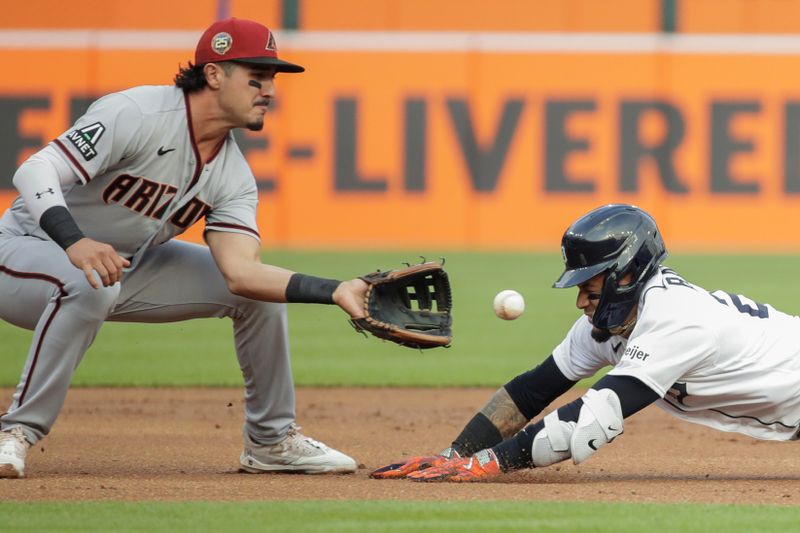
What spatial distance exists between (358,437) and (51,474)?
5.75 ft

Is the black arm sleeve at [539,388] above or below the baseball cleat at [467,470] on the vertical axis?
above

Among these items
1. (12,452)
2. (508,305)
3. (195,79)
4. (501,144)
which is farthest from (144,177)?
(501,144)

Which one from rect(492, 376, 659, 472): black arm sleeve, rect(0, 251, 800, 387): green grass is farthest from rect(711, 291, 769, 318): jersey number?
rect(0, 251, 800, 387): green grass

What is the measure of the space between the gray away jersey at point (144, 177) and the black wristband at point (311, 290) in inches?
18.0

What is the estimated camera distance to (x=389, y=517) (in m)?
4.11

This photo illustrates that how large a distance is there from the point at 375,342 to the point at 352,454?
4818mm

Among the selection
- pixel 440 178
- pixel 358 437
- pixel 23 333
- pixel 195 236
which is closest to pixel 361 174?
pixel 440 178

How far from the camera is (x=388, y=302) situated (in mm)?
4879

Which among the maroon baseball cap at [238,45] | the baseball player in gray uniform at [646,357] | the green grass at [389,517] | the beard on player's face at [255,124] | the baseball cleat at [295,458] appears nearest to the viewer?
the green grass at [389,517]

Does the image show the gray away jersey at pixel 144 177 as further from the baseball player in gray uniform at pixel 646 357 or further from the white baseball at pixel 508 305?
the baseball player in gray uniform at pixel 646 357

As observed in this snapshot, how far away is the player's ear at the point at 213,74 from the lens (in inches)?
200

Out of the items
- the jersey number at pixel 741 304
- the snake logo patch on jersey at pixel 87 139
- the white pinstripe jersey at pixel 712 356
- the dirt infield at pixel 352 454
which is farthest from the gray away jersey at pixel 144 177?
the jersey number at pixel 741 304

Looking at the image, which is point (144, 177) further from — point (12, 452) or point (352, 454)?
point (352, 454)

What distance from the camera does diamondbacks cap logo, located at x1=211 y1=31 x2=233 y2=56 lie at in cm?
504
